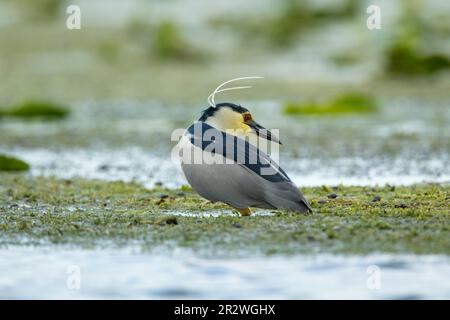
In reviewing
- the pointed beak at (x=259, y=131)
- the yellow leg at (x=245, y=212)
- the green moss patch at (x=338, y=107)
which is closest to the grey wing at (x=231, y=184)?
the yellow leg at (x=245, y=212)

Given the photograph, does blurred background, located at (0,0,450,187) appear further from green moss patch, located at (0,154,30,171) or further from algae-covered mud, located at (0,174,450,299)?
algae-covered mud, located at (0,174,450,299)

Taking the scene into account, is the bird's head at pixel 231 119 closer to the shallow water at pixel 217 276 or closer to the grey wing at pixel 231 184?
the grey wing at pixel 231 184

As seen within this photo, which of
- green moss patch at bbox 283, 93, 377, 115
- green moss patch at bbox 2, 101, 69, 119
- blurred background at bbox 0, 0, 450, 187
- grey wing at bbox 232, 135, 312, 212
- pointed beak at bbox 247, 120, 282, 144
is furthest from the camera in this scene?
green moss patch at bbox 283, 93, 377, 115

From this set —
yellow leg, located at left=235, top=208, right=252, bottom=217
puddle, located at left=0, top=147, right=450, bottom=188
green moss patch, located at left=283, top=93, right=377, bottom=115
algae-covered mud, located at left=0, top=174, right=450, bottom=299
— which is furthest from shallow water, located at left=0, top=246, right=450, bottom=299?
green moss patch, located at left=283, top=93, right=377, bottom=115

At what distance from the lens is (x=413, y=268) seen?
16.8 feet

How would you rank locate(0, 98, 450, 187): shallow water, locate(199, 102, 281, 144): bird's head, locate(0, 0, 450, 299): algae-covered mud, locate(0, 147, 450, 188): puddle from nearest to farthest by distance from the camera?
locate(0, 0, 450, 299): algae-covered mud → locate(199, 102, 281, 144): bird's head → locate(0, 147, 450, 188): puddle → locate(0, 98, 450, 187): shallow water

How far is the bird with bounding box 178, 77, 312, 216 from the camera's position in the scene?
6250mm

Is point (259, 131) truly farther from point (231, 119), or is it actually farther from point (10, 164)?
point (10, 164)

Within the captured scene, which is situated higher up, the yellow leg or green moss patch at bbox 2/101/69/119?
green moss patch at bbox 2/101/69/119

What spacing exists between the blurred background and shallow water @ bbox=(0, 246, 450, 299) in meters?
3.18

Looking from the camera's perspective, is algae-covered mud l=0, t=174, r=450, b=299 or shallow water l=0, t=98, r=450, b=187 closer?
algae-covered mud l=0, t=174, r=450, b=299

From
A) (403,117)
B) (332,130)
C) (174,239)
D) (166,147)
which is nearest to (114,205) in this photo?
(174,239)

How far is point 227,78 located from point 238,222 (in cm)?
1084

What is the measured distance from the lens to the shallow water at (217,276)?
482 centimetres
